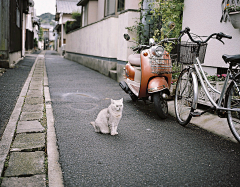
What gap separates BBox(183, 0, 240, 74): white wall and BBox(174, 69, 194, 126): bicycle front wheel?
4.19 feet

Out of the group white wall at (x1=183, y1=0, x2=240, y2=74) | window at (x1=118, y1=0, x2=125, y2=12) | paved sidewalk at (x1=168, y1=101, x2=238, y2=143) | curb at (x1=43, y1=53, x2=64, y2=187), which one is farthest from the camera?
window at (x1=118, y1=0, x2=125, y2=12)

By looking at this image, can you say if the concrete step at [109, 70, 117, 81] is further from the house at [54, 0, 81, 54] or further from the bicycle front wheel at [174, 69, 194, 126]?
the house at [54, 0, 81, 54]

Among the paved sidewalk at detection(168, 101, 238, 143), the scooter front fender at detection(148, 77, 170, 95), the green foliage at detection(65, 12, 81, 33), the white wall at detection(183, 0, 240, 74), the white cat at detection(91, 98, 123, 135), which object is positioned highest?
the green foliage at detection(65, 12, 81, 33)

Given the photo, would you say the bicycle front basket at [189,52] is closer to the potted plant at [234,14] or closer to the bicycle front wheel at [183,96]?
the bicycle front wheel at [183,96]

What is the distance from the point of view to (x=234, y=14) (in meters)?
4.19

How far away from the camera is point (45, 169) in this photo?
7.66 ft

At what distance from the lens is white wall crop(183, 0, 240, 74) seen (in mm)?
4633

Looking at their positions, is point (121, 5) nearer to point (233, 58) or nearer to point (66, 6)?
point (233, 58)

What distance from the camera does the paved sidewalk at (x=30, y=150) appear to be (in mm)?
2168

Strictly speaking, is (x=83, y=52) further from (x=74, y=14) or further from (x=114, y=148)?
(x=114, y=148)

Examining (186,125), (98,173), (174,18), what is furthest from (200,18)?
(98,173)

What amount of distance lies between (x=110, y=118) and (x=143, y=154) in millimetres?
682

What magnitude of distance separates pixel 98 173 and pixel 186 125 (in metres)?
2.08

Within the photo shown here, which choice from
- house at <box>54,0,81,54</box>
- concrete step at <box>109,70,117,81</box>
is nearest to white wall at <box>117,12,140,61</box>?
concrete step at <box>109,70,117,81</box>
